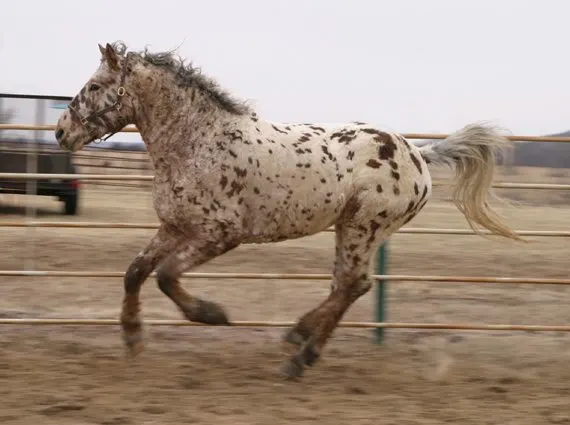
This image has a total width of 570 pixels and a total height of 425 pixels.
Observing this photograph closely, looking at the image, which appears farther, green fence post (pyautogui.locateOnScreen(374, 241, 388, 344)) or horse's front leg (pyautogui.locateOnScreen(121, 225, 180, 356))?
green fence post (pyautogui.locateOnScreen(374, 241, 388, 344))

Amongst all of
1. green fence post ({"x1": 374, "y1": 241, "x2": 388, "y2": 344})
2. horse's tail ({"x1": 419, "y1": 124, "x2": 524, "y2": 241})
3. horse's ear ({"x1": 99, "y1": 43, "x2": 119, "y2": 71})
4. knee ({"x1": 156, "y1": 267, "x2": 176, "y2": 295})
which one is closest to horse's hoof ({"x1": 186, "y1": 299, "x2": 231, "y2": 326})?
knee ({"x1": 156, "y1": 267, "x2": 176, "y2": 295})

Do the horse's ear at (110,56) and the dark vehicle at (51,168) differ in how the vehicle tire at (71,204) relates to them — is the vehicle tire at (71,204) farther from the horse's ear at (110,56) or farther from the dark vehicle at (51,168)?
the horse's ear at (110,56)

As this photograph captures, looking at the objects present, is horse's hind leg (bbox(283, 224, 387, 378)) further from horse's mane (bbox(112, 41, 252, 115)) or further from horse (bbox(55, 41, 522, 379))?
horse's mane (bbox(112, 41, 252, 115))

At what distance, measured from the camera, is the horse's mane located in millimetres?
4750

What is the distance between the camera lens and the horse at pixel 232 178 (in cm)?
455

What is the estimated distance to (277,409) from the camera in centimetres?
411

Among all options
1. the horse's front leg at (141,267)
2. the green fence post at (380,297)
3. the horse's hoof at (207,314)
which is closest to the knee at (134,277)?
the horse's front leg at (141,267)

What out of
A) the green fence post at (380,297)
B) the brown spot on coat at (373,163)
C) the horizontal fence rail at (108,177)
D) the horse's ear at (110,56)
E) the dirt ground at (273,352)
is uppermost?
the horse's ear at (110,56)

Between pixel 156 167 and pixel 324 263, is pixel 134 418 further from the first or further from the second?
pixel 324 263

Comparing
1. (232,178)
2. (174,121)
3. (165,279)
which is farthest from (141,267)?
(174,121)

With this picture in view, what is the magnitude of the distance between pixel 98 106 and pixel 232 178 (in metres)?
0.79

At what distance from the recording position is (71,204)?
952cm

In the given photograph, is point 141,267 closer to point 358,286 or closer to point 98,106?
point 98,106

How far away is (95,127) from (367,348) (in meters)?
2.16
